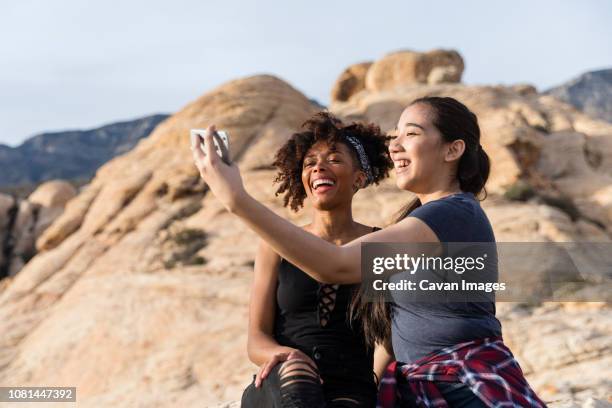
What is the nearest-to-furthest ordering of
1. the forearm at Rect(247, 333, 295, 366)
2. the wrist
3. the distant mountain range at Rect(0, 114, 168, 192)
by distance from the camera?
the wrist < the forearm at Rect(247, 333, 295, 366) < the distant mountain range at Rect(0, 114, 168, 192)

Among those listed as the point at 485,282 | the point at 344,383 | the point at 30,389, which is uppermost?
the point at 485,282

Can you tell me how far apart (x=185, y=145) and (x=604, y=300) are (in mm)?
14604

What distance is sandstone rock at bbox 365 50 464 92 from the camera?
1277 inches

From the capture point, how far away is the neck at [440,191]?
235cm

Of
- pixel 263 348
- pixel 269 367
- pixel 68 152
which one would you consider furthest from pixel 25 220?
pixel 68 152

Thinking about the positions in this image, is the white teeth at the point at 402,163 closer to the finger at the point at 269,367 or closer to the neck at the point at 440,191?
the neck at the point at 440,191

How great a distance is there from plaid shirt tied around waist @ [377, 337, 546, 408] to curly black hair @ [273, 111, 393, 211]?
55.0 inches

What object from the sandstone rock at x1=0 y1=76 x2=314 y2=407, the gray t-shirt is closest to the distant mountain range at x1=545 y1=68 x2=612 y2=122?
the sandstone rock at x1=0 y1=76 x2=314 y2=407

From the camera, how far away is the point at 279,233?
1867mm

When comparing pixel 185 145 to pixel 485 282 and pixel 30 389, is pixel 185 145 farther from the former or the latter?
pixel 485 282

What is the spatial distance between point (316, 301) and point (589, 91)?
129 metres

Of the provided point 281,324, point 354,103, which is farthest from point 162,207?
point 281,324

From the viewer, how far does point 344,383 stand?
2.77 m

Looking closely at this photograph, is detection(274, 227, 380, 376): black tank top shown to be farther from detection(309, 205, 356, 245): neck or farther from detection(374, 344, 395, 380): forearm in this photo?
detection(309, 205, 356, 245): neck
